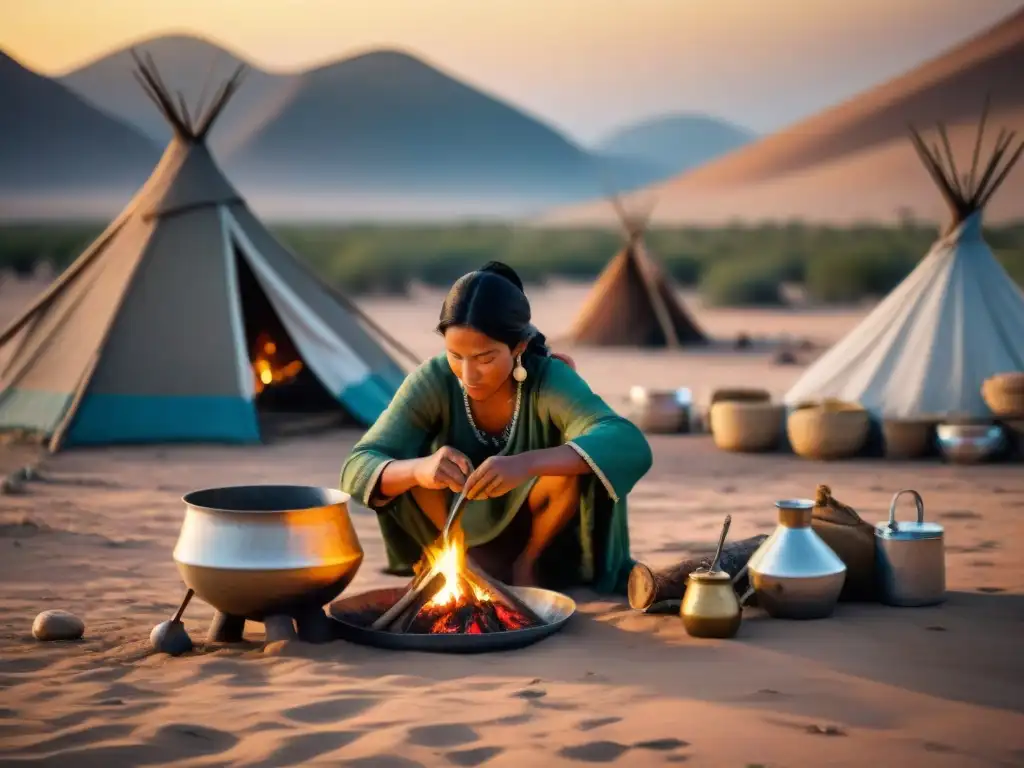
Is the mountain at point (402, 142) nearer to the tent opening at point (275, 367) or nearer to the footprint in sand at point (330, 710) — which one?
the tent opening at point (275, 367)

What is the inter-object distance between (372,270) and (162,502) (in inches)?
731

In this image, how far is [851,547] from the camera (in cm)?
409

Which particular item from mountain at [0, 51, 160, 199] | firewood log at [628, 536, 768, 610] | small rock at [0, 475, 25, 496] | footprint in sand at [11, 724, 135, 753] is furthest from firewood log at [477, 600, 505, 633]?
mountain at [0, 51, 160, 199]

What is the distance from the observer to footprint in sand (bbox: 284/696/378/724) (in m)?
3.02

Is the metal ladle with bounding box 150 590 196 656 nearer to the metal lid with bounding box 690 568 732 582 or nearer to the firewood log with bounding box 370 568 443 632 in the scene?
the firewood log with bounding box 370 568 443 632

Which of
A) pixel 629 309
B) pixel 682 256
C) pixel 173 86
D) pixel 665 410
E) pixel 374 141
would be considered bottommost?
pixel 665 410

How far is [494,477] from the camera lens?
11.8ft

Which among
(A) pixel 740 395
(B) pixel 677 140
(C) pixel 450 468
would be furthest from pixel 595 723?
(B) pixel 677 140

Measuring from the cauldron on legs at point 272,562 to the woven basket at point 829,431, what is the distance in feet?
13.0

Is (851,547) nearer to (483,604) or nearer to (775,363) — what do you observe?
(483,604)

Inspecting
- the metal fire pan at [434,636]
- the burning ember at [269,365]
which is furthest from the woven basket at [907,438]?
the metal fire pan at [434,636]

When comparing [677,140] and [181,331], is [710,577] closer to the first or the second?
[181,331]

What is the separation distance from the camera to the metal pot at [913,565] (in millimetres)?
4027

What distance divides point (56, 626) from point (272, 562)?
0.69 m
